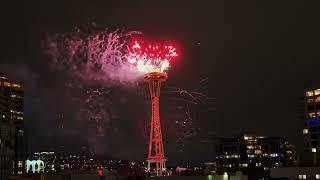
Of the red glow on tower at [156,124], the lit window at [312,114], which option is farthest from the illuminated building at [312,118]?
the red glow on tower at [156,124]

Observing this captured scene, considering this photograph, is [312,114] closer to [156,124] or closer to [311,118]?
[311,118]

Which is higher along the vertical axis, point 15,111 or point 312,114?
point 15,111

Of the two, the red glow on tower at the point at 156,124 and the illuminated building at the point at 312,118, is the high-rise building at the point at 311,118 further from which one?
the red glow on tower at the point at 156,124

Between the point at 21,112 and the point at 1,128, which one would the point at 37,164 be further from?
the point at 1,128

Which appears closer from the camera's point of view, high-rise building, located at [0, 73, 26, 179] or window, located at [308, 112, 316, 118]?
window, located at [308, 112, 316, 118]

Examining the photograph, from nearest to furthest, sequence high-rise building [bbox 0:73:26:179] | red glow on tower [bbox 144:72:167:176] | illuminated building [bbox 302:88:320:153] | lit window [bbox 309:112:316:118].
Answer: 1. red glow on tower [bbox 144:72:167:176]
2. illuminated building [bbox 302:88:320:153]
3. lit window [bbox 309:112:316:118]
4. high-rise building [bbox 0:73:26:179]

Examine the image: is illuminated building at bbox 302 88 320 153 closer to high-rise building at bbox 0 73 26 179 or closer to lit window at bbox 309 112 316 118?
lit window at bbox 309 112 316 118

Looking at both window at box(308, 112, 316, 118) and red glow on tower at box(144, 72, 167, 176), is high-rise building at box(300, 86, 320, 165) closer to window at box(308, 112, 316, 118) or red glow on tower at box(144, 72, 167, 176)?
window at box(308, 112, 316, 118)

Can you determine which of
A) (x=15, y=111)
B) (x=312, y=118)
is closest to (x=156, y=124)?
(x=312, y=118)

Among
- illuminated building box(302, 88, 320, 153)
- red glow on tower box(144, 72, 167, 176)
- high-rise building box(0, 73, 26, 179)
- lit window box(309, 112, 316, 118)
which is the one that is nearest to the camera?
red glow on tower box(144, 72, 167, 176)

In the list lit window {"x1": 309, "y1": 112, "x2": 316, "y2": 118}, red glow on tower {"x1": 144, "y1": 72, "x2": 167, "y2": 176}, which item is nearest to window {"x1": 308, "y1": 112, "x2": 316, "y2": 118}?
lit window {"x1": 309, "y1": 112, "x2": 316, "y2": 118}

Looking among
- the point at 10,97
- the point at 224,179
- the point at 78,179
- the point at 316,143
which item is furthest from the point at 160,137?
the point at 10,97
